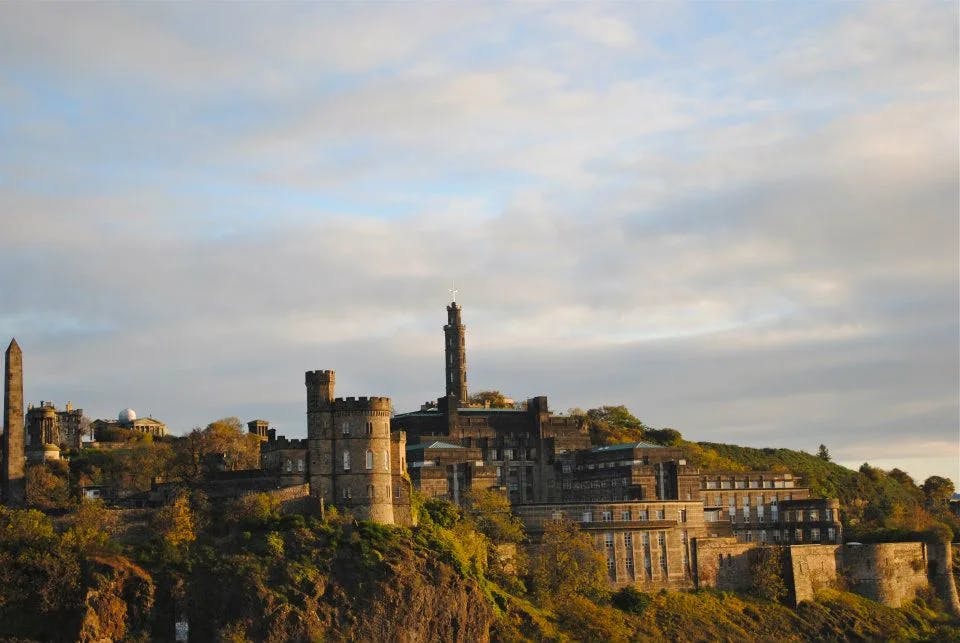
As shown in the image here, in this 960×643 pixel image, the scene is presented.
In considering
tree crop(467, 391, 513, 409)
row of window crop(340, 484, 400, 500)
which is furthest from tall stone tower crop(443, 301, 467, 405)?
row of window crop(340, 484, 400, 500)

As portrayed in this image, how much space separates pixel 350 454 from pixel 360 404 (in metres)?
3.74

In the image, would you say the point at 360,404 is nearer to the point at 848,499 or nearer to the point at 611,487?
the point at 611,487

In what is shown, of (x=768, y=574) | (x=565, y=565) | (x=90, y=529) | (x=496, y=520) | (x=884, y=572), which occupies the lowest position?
(x=884, y=572)

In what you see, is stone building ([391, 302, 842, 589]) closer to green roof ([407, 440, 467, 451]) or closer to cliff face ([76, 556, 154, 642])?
green roof ([407, 440, 467, 451])

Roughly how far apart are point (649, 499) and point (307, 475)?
3960 cm

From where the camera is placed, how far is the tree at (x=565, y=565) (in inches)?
5039

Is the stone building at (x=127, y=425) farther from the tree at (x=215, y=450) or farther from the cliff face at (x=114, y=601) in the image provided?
the cliff face at (x=114, y=601)

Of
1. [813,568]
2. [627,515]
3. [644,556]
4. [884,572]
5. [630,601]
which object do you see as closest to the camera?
[630,601]

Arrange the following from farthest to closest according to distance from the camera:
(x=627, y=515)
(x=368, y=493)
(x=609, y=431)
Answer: (x=609, y=431) < (x=627, y=515) < (x=368, y=493)

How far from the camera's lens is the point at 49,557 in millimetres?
105625

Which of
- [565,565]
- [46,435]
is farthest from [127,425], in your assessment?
[565,565]

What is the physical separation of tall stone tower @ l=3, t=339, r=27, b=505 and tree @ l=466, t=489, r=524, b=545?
3555cm

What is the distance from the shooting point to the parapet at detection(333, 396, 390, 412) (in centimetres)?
11875

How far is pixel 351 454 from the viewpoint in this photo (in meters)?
118
